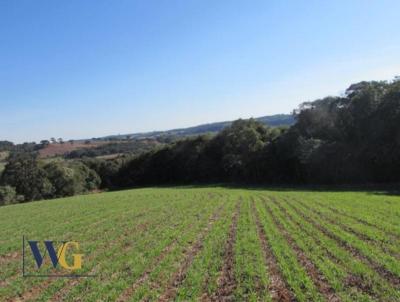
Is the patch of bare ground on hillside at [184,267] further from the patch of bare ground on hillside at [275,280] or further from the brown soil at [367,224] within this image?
the brown soil at [367,224]

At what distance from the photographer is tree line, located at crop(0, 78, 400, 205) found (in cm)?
3669

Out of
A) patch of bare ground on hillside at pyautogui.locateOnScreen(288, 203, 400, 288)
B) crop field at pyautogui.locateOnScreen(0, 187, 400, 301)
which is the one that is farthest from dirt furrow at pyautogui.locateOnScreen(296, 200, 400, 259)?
patch of bare ground on hillside at pyautogui.locateOnScreen(288, 203, 400, 288)

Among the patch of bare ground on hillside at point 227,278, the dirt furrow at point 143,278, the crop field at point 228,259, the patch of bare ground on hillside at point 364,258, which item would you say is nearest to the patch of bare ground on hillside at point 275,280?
the crop field at point 228,259

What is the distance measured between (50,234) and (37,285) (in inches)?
321

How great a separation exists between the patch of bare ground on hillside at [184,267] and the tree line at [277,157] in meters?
28.1

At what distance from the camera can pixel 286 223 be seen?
Result: 15094 millimetres

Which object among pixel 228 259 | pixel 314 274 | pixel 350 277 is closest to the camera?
pixel 350 277

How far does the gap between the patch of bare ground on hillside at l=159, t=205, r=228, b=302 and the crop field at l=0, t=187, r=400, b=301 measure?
0.03 meters

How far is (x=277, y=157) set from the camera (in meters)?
47.1

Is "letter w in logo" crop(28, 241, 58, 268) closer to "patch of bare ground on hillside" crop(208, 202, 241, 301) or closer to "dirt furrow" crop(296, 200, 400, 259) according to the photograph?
"patch of bare ground on hillside" crop(208, 202, 241, 301)

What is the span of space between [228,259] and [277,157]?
38399 mm

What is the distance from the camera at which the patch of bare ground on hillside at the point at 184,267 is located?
25.5ft

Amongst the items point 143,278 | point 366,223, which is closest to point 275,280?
point 143,278

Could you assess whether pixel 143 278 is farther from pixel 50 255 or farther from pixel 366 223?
pixel 366 223
